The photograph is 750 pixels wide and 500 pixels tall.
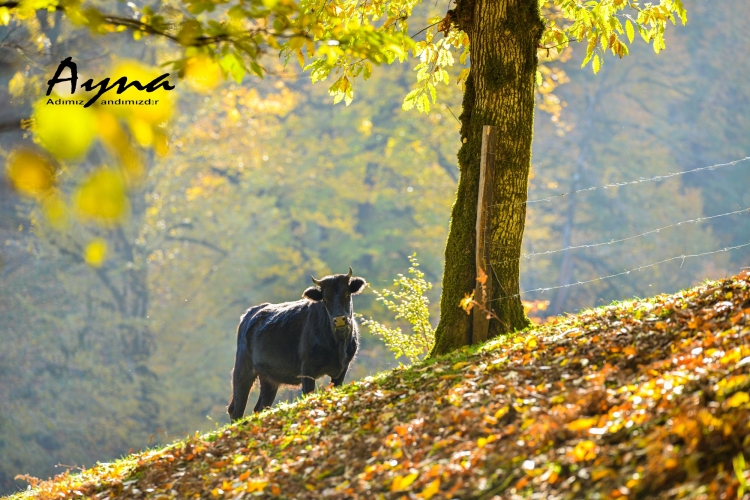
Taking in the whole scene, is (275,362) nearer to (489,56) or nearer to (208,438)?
(208,438)

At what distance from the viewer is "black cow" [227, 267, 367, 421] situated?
34.2 feet

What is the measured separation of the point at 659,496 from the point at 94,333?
30.0m

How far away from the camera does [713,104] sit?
142 feet

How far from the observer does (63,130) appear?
1.94 m

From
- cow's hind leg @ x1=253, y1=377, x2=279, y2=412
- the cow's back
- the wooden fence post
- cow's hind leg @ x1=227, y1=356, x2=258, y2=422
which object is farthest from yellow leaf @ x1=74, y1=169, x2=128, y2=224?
cow's hind leg @ x1=227, y1=356, x2=258, y2=422

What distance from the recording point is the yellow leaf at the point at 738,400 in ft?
12.8

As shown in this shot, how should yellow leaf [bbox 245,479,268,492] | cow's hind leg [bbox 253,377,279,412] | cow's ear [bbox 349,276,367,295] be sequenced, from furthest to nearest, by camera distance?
1. cow's hind leg [bbox 253,377,279,412]
2. cow's ear [bbox 349,276,367,295]
3. yellow leaf [bbox 245,479,268,492]

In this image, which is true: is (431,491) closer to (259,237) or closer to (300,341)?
(300,341)

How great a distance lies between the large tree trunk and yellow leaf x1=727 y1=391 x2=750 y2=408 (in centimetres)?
450

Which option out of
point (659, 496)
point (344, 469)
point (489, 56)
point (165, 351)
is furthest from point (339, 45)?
point (165, 351)

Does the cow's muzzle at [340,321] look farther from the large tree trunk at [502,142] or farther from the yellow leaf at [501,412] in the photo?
the yellow leaf at [501,412]

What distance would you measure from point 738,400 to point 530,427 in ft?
3.53

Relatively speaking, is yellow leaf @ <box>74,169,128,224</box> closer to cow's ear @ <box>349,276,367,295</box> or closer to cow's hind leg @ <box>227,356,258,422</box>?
cow's ear @ <box>349,276,367,295</box>

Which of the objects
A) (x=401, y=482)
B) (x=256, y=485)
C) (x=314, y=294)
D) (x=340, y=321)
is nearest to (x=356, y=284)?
(x=314, y=294)
